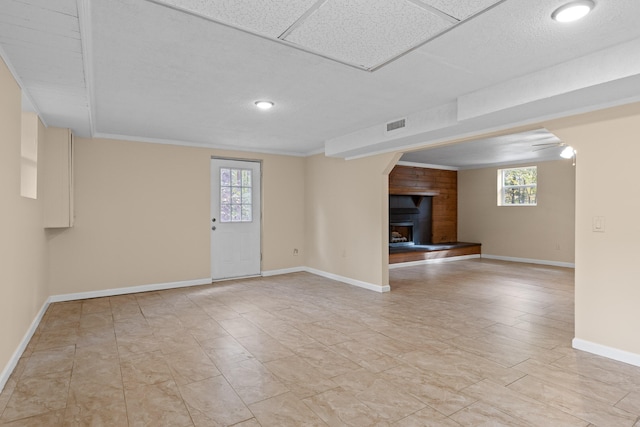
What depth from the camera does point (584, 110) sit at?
2939 millimetres

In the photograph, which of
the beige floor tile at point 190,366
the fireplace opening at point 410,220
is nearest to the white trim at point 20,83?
the beige floor tile at point 190,366

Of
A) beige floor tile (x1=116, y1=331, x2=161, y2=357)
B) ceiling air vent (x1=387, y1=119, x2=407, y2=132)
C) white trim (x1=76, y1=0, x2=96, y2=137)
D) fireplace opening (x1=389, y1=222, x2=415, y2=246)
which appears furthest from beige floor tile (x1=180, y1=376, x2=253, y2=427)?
fireplace opening (x1=389, y1=222, x2=415, y2=246)

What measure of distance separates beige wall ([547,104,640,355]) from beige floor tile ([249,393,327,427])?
2.51 meters

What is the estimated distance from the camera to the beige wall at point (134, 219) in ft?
15.8

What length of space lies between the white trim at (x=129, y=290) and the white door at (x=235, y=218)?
38 centimetres

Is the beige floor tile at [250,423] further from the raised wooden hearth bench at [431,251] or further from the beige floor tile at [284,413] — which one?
the raised wooden hearth bench at [431,251]

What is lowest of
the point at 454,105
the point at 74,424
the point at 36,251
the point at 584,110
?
the point at 74,424

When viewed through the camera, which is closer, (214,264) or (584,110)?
(584,110)

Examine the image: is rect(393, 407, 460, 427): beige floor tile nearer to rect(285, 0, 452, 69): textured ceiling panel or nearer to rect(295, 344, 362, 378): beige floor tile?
rect(295, 344, 362, 378): beige floor tile

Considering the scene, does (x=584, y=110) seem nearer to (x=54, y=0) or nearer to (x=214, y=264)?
(x=54, y=0)

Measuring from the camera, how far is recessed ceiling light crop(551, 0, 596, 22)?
183cm

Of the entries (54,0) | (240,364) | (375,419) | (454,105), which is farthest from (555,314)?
(54,0)

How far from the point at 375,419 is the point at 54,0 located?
2.74 m

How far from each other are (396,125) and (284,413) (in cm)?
327
